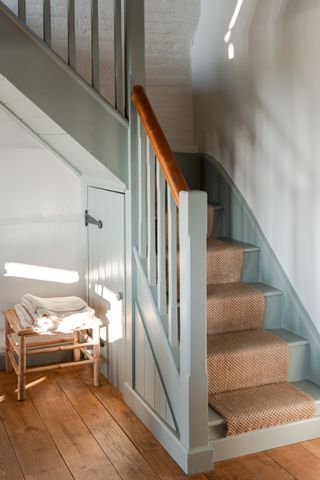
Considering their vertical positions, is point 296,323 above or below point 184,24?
below

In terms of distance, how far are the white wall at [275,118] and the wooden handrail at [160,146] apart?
2.57 feet

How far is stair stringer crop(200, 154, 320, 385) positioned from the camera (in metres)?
3.18

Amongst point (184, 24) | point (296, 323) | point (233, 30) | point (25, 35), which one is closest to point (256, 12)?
point (233, 30)

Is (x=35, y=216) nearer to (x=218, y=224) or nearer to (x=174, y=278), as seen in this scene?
(x=218, y=224)

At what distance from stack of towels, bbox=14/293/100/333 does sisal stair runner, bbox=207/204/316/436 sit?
70 cm

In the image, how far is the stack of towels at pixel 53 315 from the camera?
3.29 metres

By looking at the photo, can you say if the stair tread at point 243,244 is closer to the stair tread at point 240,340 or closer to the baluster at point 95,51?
the stair tread at point 240,340

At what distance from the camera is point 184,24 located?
4266 millimetres

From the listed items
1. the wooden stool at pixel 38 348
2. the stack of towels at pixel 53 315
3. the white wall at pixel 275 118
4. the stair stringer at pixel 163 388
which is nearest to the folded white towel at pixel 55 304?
the stack of towels at pixel 53 315

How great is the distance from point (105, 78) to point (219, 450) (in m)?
2.49

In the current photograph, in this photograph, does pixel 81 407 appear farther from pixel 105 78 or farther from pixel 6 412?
pixel 105 78

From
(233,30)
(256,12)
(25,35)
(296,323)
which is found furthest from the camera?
(233,30)

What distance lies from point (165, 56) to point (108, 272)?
5.46 feet

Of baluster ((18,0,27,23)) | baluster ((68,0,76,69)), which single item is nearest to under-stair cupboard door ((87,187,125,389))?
baluster ((68,0,76,69))
